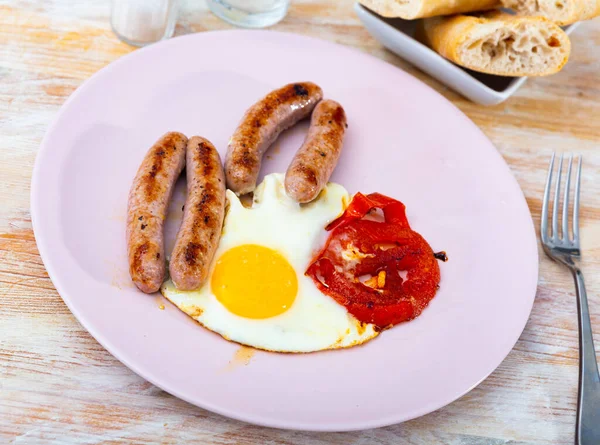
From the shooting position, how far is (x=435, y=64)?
3377 millimetres

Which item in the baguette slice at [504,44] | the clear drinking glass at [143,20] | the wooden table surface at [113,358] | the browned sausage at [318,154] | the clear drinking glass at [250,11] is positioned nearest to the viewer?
the wooden table surface at [113,358]

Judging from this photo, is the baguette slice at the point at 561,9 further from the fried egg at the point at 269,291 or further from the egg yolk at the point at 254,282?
the egg yolk at the point at 254,282

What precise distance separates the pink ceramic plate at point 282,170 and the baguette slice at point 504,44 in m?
0.26

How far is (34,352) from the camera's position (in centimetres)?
217

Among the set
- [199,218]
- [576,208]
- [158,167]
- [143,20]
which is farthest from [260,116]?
[576,208]

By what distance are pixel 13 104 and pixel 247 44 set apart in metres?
1.19

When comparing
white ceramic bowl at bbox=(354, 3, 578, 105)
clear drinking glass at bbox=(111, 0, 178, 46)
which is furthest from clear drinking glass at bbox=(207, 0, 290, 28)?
white ceramic bowl at bbox=(354, 3, 578, 105)

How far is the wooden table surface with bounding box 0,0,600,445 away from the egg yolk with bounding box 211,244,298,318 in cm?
40

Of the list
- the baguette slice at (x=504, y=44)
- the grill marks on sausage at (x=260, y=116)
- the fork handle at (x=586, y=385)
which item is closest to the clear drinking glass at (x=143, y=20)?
the grill marks on sausage at (x=260, y=116)

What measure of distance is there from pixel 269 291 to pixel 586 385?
126 cm

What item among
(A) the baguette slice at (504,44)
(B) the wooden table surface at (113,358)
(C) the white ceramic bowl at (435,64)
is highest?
(A) the baguette slice at (504,44)

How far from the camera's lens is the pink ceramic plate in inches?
82.5

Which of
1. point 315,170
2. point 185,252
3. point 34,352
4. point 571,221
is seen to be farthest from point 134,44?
point 571,221

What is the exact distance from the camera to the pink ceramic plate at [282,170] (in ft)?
6.88
